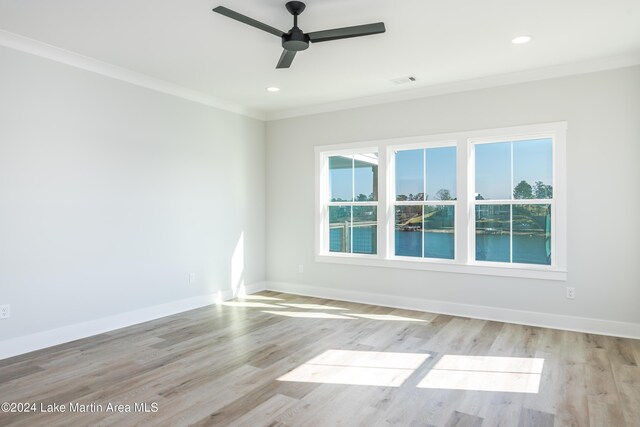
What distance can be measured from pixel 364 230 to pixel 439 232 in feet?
3.56

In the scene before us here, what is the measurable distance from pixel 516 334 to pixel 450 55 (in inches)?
115

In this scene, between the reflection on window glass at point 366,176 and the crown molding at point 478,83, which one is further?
the reflection on window glass at point 366,176

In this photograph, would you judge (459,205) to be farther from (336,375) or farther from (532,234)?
(336,375)

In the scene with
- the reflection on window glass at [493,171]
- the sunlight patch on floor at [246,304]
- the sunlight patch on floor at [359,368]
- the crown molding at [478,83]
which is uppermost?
the crown molding at [478,83]

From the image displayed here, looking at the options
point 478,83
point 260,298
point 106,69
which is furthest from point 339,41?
point 260,298

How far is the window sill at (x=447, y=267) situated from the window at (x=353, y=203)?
17 centimetres

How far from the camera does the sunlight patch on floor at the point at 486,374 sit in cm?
300

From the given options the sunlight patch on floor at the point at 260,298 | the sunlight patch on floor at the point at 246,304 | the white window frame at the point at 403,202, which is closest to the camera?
the white window frame at the point at 403,202

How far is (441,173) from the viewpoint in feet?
17.0

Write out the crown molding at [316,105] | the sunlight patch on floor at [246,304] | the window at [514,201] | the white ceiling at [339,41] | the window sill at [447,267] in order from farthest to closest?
the sunlight patch on floor at [246,304]
the window at [514,201]
the window sill at [447,267]
the crown molding at [316,105]
the white ceiling at [339,41]

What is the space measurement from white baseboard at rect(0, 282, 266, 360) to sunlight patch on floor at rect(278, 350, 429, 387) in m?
2.30

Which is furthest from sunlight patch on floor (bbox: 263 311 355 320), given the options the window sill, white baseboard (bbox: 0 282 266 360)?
white baseboard (bbox: 0 282 266 360)

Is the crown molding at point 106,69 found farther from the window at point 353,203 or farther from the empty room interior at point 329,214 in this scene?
the window at point 353,203

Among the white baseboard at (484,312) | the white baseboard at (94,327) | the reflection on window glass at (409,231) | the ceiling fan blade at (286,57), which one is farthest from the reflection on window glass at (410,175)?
the white baseboard at (94,327)
